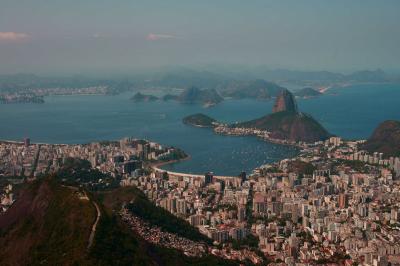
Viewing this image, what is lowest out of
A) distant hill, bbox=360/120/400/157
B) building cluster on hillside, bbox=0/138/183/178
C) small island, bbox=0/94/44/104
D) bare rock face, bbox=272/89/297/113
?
small island, bbox=0/94/44/104

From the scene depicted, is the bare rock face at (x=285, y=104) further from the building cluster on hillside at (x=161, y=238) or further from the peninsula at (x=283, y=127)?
the building cluster on hillside at (x=161, y=238)

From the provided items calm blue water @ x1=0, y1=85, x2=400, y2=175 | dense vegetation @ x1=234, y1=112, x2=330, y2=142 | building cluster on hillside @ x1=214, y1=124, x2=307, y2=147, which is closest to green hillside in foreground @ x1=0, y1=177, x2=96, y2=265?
calm blue water @ x1=0, y1=85, x2=400, y2=175

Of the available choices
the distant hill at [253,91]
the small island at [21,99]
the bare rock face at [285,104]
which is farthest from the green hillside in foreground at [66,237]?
the distant hill at [253,91]

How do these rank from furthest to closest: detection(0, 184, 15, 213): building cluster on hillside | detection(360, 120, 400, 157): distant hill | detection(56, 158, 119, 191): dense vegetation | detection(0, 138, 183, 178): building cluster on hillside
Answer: detection(360, 120, 400, 157): distant hill, detection(0, 138, 183, 178): building cluster on hillside, detection(56, 158, 119, 191): dense vegetation, detection(0, 184, 15, 213): building cluster on hillside

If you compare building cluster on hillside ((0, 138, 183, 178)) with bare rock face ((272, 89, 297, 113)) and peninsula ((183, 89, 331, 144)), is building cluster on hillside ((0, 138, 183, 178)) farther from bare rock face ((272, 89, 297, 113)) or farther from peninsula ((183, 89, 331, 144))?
bare rock face ((272, 89, 297, 113))

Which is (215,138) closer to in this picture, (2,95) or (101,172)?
(101,172)

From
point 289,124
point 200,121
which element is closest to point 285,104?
point 289,124

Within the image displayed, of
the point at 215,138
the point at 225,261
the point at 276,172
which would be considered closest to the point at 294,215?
the point at 225,261
